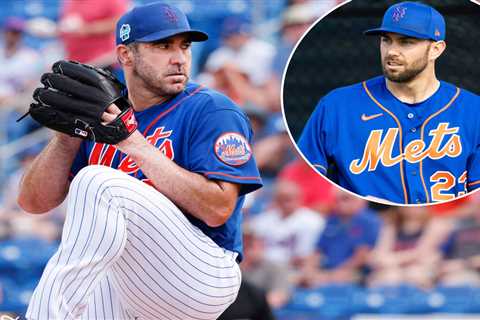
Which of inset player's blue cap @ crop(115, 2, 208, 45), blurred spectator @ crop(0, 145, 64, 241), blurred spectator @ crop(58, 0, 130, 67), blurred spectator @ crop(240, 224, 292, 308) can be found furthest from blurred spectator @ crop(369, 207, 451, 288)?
inset player's blue cap @ crop(115, 2, 208, 45)

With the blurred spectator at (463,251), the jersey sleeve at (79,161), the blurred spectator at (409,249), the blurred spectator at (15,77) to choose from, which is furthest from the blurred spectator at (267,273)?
the jersey sleeve at (79,161)

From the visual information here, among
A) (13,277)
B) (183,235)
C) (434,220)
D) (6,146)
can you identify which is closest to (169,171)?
(183,235)

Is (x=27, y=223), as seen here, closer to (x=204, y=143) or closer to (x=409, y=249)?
(x=409, y=249)

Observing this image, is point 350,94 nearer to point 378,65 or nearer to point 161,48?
point 378,65

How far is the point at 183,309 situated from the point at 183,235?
0.81ft

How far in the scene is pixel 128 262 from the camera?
247 cm

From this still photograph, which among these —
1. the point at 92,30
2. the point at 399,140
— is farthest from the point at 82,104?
the point at 92,30

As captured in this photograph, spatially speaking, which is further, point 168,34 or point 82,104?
point 168,34

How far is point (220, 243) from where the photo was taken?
2609 mm

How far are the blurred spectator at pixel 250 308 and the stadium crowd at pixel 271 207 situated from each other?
120 centimetres

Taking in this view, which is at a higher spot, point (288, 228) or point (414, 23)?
point (414, 23)

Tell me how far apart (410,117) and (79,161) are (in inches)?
A: 49.6

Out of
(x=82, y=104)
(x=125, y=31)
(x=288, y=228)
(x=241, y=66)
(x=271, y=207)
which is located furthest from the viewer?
(x=241, y=66)

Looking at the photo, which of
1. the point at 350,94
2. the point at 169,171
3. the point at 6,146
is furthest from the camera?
the point at 6,146
